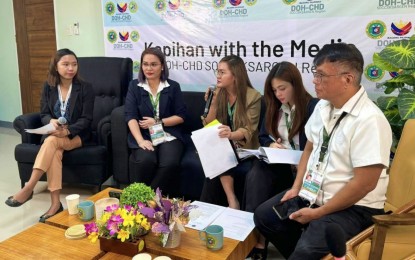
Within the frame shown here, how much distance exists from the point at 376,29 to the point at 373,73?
0.32 metres

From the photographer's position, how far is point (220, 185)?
2.56m

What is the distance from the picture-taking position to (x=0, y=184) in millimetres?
3480

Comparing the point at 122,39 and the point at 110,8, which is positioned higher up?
the point at 110,8

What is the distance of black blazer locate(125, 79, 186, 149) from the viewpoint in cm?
298

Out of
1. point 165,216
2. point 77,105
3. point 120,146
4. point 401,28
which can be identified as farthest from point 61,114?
point 401,28

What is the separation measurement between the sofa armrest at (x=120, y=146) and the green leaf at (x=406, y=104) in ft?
6.32

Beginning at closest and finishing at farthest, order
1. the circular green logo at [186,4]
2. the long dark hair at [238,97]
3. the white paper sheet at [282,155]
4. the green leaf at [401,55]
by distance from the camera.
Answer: the white paper sheet at [282,155]
the green leaf at [401,55]
the long dark hair at [238,97]
the circular green logo at [186,4]

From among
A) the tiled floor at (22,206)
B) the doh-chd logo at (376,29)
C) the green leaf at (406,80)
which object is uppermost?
the doh-chd logo at (376,29)

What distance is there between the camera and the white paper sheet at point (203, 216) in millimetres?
1823

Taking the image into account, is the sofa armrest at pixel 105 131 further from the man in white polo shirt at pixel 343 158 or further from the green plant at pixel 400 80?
the green plant at pixel 400 80

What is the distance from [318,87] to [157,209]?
90 cm

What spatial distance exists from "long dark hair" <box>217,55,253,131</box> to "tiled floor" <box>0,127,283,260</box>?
0.86 meters

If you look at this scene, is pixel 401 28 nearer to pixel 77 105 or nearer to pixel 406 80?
pixel 406 80

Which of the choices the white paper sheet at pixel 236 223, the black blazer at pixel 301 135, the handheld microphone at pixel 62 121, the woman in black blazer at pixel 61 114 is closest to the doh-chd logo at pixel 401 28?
the black blazer at pixel 301 135
